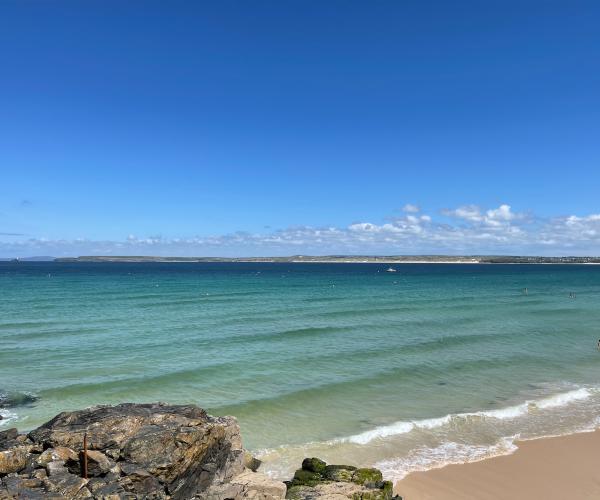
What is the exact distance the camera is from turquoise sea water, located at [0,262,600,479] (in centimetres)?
1609

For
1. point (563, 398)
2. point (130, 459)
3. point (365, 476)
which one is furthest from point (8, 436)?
point (563, 398)

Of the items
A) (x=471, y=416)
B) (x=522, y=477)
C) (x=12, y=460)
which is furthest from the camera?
(x=471, y=416)

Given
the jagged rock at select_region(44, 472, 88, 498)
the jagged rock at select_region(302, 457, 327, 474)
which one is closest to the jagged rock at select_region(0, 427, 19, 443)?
the jagged rock at select_region(44, 472, 88, 498)

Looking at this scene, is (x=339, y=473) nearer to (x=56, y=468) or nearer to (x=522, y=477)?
(x=522, y=477)

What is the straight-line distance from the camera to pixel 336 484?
11.0m

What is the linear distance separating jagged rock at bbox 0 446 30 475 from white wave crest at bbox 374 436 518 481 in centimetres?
902

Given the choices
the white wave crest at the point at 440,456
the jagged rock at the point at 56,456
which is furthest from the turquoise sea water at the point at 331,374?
the jagged rock at the point at 56,456

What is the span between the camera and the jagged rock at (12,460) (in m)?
9.06

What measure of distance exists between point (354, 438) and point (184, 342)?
56.6 feet

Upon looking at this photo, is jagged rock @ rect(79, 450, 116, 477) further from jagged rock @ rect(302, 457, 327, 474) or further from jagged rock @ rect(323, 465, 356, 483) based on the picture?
jagged rock @ rect(323, 465, 356, 483)

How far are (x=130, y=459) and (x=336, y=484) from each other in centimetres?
468

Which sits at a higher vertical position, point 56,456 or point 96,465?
point 56,456

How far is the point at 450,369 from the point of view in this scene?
80.8 feet

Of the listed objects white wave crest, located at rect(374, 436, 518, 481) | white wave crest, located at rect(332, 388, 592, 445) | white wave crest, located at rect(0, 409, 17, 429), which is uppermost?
white wave crest, located at rect(0, 409, 17, 429)
